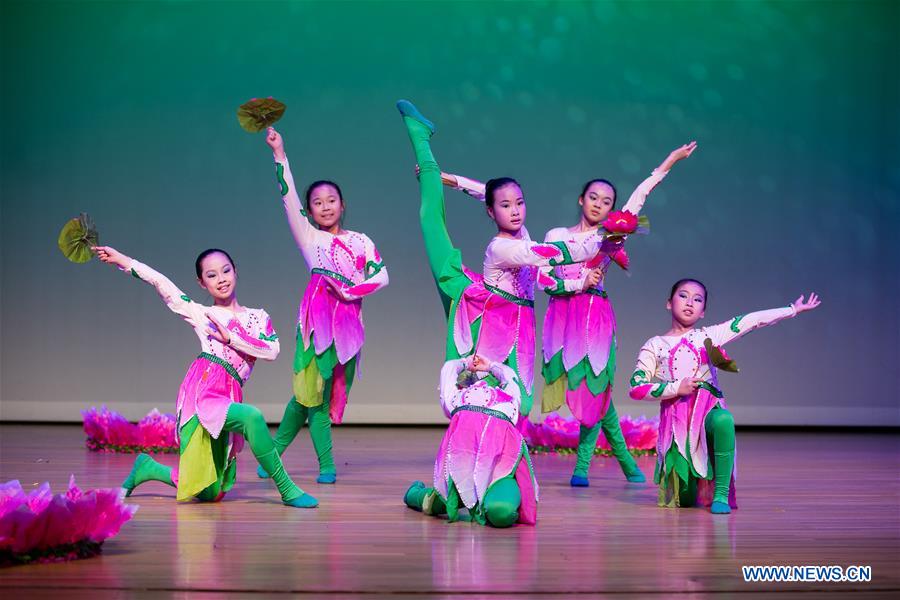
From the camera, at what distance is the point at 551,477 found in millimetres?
5305

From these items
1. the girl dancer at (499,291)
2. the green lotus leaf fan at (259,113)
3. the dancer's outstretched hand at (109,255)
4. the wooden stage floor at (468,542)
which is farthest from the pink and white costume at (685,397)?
the dancer's outstretched hand at (109,255)

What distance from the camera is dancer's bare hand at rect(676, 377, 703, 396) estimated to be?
4.23 metres

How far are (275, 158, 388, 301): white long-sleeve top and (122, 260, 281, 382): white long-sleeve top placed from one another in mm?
705

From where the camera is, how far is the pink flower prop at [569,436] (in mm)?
6438

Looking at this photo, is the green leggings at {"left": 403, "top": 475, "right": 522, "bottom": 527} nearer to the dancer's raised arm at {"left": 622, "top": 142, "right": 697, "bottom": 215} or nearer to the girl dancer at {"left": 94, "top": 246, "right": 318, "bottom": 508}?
the girl dancer at {"left": 94, "top": 246, "right": 318, "bottom": 508}

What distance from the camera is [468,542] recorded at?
345cm

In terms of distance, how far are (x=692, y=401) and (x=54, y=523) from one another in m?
2.38

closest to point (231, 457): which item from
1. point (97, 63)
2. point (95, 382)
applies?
point (95, 382)

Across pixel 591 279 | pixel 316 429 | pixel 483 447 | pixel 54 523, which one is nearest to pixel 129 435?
pixel 316 429

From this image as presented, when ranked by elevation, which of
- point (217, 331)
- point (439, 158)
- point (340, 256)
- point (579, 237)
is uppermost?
point (439, 158)

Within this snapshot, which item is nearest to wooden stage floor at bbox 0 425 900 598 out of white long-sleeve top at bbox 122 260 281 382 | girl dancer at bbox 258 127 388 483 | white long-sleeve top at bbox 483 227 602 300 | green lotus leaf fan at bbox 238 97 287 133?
girl dancer at bbox 258 127 388 483

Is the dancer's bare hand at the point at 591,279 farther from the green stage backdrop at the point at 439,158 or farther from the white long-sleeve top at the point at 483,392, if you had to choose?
the green stage backdrop at the point at 439,158

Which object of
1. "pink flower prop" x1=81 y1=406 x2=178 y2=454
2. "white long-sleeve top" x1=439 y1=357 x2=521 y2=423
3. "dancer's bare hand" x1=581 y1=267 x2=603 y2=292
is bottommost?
"pink flower prop" x1=81 y1=406 x2=178 y2=454

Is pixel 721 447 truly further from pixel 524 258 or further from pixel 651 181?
pixel 651 181
